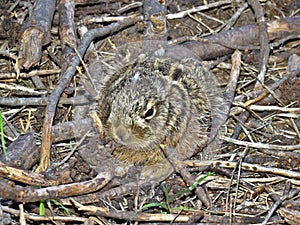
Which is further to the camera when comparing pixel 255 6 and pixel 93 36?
pixel 255 6

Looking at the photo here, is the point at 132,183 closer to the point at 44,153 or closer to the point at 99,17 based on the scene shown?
the point at 44,153

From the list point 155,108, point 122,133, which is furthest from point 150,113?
point 122,133

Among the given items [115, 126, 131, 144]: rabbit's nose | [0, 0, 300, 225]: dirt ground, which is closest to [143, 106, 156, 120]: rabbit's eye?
[115, 126, 131, 144]: rabbit's nose

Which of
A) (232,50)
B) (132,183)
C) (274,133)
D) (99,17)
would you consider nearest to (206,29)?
(232,50)

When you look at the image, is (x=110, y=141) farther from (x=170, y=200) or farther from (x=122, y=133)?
(x=170, y=200)

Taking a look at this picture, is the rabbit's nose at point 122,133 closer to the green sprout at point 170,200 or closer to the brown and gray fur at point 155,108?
the brown and gray fur at point 155,108
